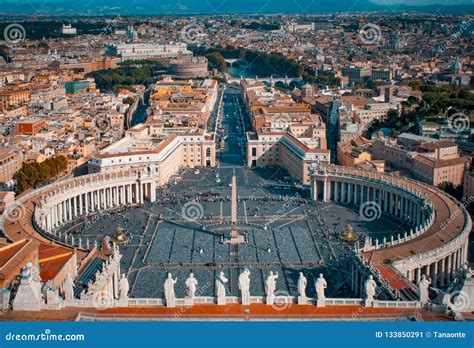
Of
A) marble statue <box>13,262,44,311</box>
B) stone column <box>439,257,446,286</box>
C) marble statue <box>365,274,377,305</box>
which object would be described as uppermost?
marble statue <box>13,262,44,311</box>

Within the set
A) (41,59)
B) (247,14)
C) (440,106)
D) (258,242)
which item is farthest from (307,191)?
(247,14)

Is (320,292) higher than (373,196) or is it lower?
higher

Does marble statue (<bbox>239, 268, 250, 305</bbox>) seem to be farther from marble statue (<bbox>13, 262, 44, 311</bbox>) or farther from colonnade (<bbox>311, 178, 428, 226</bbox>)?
colonnade (<bbox>311, 178, 428, 226</bbox>)

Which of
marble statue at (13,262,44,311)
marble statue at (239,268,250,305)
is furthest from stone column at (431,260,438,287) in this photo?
marble statue at (13,262,44,311)

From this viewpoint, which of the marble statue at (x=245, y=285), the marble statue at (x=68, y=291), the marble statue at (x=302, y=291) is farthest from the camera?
the marble statue at (x=302, y=291)

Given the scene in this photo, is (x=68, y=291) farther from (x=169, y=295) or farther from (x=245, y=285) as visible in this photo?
(x=245, y=285)

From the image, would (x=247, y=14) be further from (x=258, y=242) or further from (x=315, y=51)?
(x=258, y=242)

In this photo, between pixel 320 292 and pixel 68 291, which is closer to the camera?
pixel 68 291

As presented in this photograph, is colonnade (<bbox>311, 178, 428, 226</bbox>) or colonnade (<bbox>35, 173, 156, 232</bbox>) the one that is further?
colonnade (<bbox>35, 173, 156, 232</bbox>)

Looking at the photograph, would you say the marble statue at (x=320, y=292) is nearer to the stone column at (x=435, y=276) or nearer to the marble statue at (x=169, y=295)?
the marble statue at (x=169, y=295)

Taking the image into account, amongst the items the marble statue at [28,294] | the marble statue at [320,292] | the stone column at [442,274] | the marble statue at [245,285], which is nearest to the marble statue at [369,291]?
the marble statue at [320,292]

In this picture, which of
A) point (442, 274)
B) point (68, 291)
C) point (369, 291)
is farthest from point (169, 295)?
point (442, 274)
